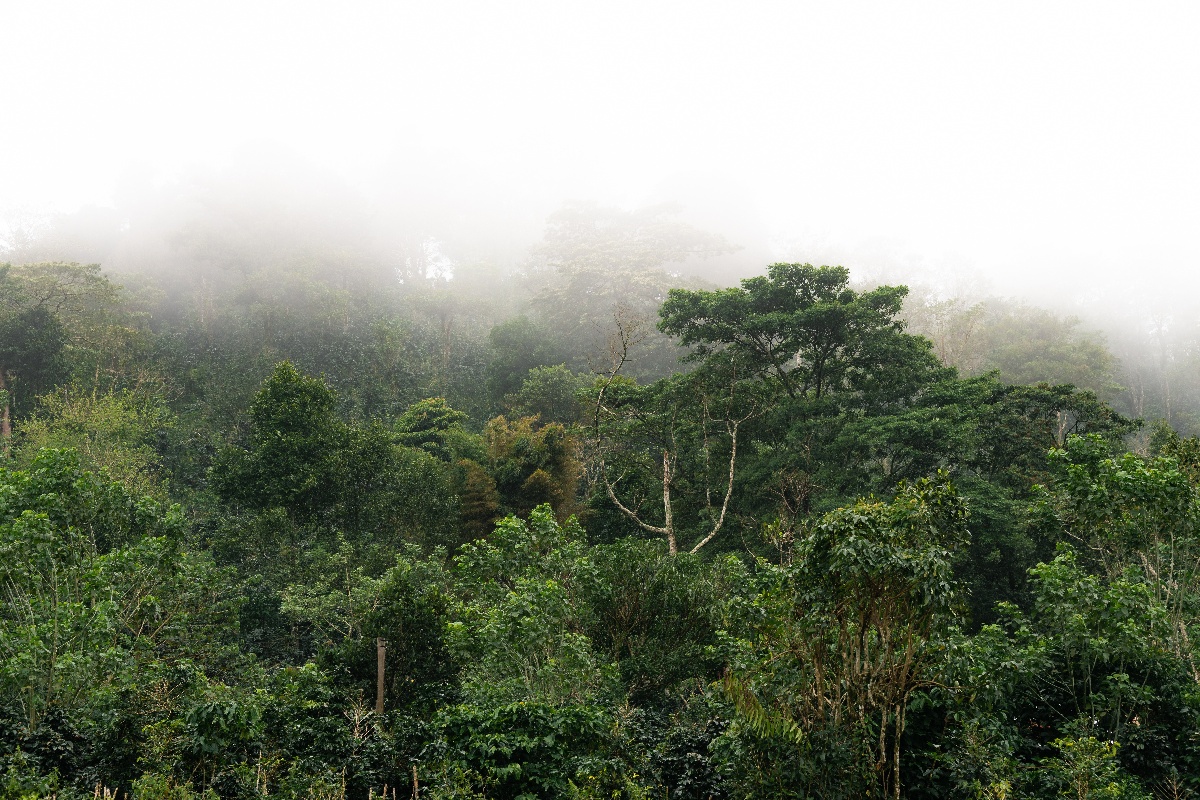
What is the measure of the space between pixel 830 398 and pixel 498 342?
18708mm

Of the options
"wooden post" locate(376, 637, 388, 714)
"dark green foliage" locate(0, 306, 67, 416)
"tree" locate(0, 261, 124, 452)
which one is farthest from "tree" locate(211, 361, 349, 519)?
"dark green foliage" locate(0, 306, 67, 416)

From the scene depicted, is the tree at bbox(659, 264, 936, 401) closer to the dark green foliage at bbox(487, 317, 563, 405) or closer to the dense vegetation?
the dense vegetation

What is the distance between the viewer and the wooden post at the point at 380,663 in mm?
11219

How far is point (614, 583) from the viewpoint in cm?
1293

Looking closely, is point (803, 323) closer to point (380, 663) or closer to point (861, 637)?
point (380, 663)

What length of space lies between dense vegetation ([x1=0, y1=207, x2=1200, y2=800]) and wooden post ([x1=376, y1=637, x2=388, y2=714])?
193 mm

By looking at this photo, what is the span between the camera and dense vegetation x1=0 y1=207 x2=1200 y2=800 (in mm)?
7172

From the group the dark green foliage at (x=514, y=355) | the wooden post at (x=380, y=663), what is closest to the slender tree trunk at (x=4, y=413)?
the dark green foliage at (x=514, y=355)

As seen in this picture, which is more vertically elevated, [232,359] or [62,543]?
[62,543]

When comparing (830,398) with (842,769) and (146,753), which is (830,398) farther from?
(146,753)

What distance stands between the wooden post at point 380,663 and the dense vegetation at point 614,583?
0.19 meters

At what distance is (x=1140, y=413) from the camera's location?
37.7m

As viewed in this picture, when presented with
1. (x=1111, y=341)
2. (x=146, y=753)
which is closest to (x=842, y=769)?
(x=146, y=753)

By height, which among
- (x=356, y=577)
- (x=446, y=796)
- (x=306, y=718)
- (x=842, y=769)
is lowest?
(x=356, y=577)
